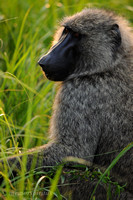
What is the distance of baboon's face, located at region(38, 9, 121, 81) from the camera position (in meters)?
3.16

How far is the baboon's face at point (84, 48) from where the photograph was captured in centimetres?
316

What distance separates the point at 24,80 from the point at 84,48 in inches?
36.2

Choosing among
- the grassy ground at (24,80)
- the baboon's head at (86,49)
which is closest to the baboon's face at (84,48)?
the baboon's head at (86,49)

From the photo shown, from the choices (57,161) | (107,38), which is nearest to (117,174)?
(57,161)

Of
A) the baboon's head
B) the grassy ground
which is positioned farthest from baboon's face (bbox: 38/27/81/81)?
the grassy ground

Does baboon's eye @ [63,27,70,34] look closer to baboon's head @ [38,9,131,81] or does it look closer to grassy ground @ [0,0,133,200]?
baboon's head @ [38,9,131,81]

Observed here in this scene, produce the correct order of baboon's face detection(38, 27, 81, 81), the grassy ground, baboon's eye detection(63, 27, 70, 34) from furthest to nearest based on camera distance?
baboon's eye detection(63, 27, 70, 34) → baboon's face detection(38, 27, 81, 81) → the grassy ground

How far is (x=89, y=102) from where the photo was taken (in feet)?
9.95

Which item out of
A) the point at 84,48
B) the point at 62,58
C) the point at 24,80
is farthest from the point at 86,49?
the point at 24,80

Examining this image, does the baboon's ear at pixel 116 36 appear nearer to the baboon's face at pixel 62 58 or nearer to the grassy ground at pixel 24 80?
the baboon's face at pixel 62 58

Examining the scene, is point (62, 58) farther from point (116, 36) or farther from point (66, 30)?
point (116, 36)

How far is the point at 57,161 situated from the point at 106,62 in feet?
2.97

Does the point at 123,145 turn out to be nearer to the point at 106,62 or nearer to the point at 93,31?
the point at 106,62

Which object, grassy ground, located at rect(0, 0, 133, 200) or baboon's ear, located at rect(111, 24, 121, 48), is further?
baboon's ear, located at rect(111, 24, 121, 48)
